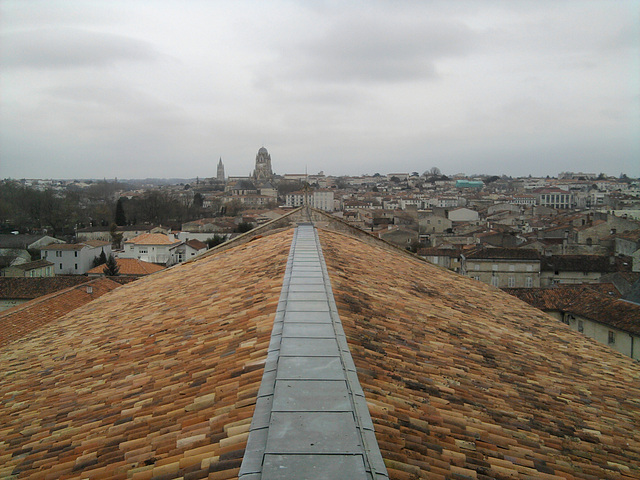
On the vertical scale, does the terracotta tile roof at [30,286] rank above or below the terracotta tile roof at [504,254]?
below

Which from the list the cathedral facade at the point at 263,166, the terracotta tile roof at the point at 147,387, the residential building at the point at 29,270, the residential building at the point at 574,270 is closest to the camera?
the terracotta tile roof at the point at 147,387

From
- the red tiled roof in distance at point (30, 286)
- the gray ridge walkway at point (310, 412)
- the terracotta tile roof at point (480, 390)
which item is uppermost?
the gray ridge walkway at point (310, 412)

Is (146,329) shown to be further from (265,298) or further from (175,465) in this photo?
(175,465)

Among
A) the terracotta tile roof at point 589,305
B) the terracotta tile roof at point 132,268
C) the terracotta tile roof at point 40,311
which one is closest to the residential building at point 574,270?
the terracotta tile roof at point 589,305

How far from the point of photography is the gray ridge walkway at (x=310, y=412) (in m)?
2.34

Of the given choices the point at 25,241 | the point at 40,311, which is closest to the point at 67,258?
the point at 25,241

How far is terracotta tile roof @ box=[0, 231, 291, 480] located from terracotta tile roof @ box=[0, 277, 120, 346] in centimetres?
838

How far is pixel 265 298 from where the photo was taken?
5301 mm

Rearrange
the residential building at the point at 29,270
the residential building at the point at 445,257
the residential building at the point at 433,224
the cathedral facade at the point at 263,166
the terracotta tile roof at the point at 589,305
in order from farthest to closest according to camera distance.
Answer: the cathedral facade at the point at 263,166
the residential building at the point at 433,224
the residential building at the point at 29,270
the residential building at the point at 445,257
the terracotta tile roof at the point at 589,305

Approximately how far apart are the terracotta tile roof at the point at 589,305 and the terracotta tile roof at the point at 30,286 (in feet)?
68.0

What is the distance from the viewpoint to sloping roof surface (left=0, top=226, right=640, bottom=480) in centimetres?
294

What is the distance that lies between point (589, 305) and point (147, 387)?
1924cm

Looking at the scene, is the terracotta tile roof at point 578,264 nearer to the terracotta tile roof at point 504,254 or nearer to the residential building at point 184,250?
the terracotta tile roof at point 504,254

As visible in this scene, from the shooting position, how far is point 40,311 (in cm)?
1628
